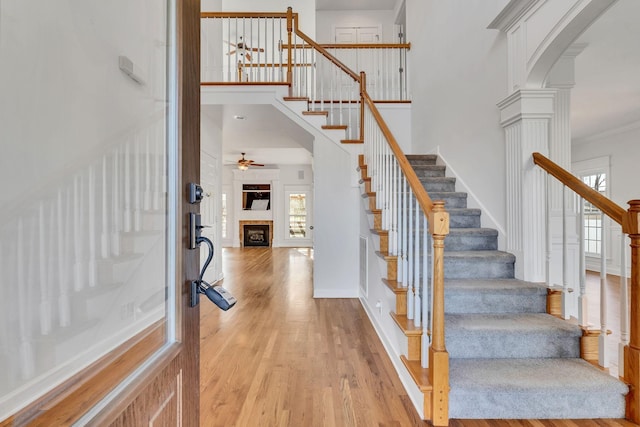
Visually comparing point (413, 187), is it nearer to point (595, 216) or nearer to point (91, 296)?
point (91, 296)

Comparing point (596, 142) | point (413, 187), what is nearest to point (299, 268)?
point (413, 187)

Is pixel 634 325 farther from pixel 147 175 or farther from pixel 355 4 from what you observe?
pixel 355 4

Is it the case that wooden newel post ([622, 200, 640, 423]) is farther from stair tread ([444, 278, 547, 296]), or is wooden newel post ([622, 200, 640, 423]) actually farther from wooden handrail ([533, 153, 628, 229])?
stair tread ([444, 278, 547, 296])

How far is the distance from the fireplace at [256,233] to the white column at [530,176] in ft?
29.5

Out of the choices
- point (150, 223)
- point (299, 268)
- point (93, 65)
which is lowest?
point (299, 268)

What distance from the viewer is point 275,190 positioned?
35.4ft

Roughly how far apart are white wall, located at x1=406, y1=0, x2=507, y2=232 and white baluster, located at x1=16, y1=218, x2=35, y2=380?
298 centimetres

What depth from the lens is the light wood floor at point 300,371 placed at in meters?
1.69

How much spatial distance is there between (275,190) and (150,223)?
1014cm

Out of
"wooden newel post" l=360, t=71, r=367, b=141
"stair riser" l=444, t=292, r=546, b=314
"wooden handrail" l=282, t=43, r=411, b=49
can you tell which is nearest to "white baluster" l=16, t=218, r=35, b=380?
"stair riser" l=444, t=292, r=546, b=314

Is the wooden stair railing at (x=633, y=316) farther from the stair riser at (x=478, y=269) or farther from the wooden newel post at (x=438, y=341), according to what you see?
the wooden newel post at (x=438, y=341)

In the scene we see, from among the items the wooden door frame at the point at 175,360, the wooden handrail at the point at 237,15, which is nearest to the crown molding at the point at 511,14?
the wooden door frame at the point at 175,360

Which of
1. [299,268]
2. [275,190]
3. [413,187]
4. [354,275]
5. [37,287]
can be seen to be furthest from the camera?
[275,190]

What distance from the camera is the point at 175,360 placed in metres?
0.72
